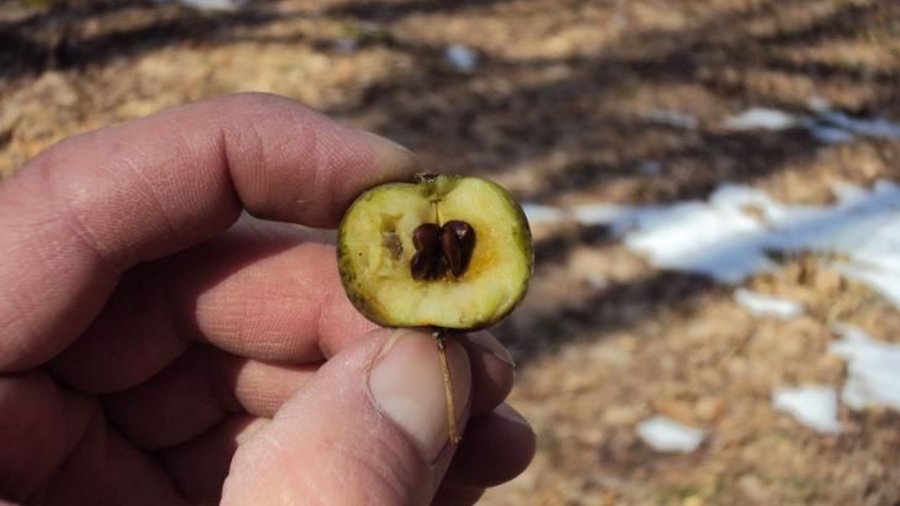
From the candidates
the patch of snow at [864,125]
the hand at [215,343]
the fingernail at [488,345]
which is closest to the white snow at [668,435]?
the hand at [215,343]

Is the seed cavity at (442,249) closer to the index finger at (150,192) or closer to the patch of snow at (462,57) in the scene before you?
the index finger at (150,192)

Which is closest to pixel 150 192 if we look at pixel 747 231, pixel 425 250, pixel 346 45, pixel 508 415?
pixel 425 250

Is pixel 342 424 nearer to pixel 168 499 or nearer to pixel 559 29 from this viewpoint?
pixel 168 499

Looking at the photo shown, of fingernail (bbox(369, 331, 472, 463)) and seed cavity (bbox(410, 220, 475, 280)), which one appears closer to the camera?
fingernail (bbox(369, 331, 472, 463))

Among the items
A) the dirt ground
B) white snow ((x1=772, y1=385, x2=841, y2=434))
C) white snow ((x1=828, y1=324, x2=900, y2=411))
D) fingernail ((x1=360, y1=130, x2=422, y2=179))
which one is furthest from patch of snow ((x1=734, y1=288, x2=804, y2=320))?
fingernail ((x1=360, y1=130, x2=422, y2=179))

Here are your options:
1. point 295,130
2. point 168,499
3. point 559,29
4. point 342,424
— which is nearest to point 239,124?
point 295,130

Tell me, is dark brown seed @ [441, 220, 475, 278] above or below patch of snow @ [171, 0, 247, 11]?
above

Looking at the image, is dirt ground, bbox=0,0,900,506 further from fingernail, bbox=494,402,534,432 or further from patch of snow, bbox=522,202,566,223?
fingernail, bbox=494,402,534,432
